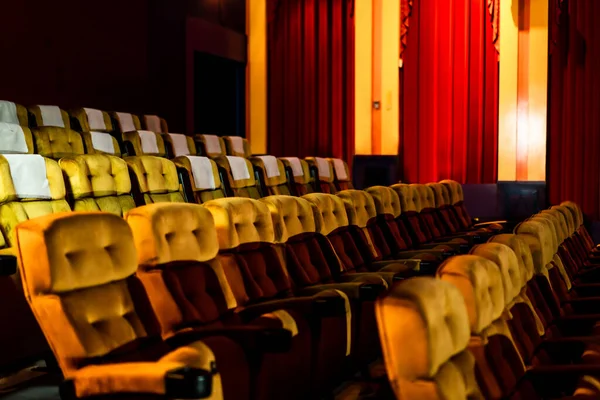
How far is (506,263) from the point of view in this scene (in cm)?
100

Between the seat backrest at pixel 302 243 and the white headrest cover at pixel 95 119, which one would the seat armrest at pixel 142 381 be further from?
the white headrest cover at pixel 95 119

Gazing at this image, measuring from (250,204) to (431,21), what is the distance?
252 cm

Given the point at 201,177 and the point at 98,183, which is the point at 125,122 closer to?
the point at 201,177

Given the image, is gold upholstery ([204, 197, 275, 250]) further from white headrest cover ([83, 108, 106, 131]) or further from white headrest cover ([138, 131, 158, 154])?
white headrest cover ([83, 108, 106, 131])

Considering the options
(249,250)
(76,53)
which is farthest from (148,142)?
(249,250)

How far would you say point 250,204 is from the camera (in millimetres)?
1306

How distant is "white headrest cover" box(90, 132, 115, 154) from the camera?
2.22 meters

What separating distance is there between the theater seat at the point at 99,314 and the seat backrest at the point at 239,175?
1.15m

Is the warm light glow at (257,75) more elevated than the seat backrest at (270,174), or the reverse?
the warm light glow at (257,75)

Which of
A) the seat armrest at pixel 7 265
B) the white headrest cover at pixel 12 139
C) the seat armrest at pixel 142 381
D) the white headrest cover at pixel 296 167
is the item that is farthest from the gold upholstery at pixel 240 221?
the white headrest cover at pixel 296 167

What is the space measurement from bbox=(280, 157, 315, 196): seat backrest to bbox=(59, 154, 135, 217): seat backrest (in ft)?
2.81

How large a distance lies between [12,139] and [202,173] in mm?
465

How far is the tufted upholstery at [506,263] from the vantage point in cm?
98

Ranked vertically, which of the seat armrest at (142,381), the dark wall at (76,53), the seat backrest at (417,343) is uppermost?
the dark wall at (76,53)
